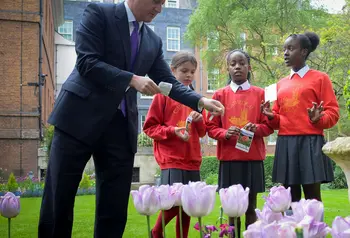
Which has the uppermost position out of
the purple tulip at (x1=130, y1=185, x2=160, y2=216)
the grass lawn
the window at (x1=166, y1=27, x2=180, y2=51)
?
the window at (x1=166, y1=27, x2=180, y2=51)

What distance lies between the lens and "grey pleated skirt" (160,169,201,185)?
3857 mm

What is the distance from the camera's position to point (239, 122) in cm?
407

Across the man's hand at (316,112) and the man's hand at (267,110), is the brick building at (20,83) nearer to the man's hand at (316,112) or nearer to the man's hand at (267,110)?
the man's hand at (267,110)

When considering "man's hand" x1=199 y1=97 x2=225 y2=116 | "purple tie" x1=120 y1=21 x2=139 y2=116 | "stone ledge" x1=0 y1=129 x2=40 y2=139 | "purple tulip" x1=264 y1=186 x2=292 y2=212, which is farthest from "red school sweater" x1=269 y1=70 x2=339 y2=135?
"stone ledge" x1=0 y1=129 x2=40 y2=139

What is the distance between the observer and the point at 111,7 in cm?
277

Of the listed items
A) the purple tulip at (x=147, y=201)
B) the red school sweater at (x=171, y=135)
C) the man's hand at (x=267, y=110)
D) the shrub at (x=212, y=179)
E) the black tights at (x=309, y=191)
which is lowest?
the shrub at (x=212, y=179)

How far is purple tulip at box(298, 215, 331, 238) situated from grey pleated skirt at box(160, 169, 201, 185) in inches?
110

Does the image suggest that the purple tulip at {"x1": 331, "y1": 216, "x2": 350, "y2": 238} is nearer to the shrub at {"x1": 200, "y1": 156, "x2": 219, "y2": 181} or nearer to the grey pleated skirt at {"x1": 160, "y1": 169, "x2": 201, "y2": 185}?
the grey pleated skirt at {"x1": 160, "y1": 169, "x2": 201, "y2": 185}

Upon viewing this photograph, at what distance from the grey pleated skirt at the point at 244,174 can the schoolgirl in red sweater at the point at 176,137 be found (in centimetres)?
23

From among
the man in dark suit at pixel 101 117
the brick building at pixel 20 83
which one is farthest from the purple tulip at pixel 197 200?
the brick building at pixel 20 83

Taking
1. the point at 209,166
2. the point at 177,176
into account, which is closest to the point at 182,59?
the point at 177,176

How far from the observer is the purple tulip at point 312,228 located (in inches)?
40.6

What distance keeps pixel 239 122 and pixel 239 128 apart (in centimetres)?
24

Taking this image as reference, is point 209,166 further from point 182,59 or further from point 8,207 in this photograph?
point 8,207
